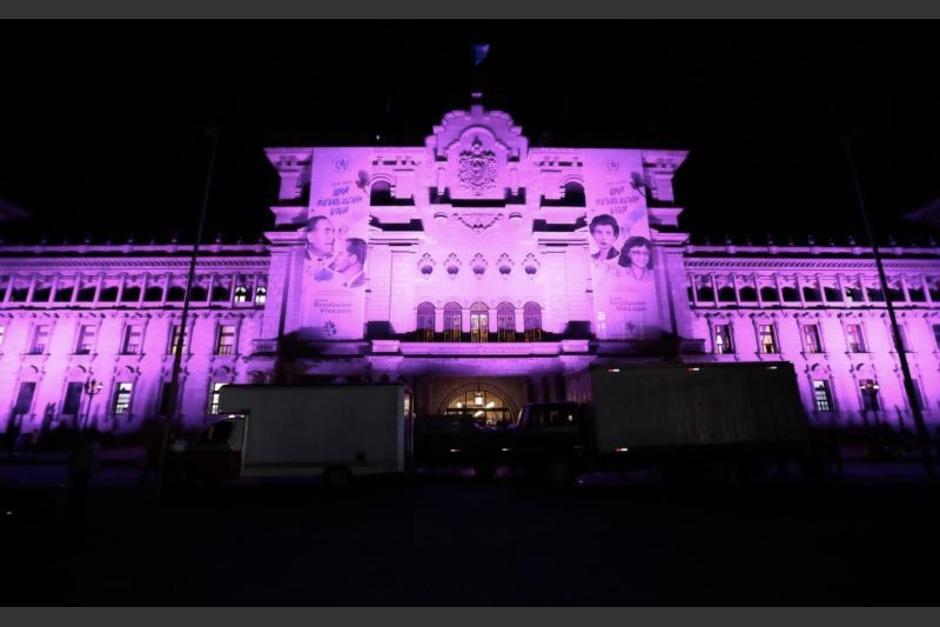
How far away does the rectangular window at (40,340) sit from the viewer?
3281 centimetres

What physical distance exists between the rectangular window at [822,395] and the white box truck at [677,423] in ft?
76.4

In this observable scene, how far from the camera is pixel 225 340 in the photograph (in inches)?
1315

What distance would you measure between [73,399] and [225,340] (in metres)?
10.8

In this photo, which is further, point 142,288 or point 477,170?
point 142,288

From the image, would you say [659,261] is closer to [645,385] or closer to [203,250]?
[645,385]

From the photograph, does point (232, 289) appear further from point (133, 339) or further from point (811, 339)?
point (811, 339)

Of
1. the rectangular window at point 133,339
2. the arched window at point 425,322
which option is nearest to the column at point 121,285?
the rectangular window at point 133,339

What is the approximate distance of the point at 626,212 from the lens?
31.9m

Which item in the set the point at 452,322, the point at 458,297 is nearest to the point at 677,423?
the point at 452,322

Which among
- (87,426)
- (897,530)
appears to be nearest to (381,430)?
(897,530)

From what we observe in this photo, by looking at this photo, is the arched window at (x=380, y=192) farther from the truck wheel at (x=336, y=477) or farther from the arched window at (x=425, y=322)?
the truck wheel at (x=336, y=477)

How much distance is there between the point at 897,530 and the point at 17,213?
2306 inches

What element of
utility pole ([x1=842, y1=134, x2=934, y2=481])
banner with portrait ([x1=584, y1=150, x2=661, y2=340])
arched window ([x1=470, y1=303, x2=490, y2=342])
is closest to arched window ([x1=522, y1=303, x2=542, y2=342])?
arched window ([x1=470, y1=303, x2=490, y2=342])

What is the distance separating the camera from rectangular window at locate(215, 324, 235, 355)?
32969mm
